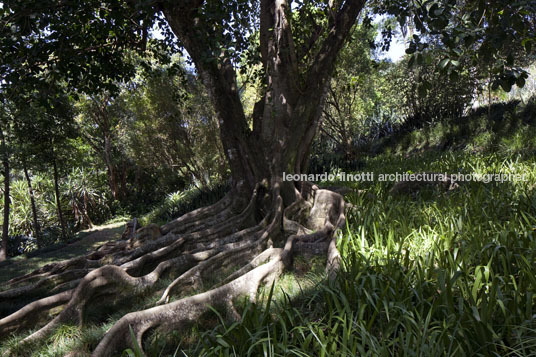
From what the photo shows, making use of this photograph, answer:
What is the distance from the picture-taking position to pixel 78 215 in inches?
575

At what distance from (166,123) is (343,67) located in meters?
6.67

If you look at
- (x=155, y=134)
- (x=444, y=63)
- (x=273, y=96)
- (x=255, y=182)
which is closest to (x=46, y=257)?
(x=155, y=134)

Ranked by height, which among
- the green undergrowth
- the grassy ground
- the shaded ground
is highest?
the green undergrowth

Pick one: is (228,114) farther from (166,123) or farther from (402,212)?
(166,123)

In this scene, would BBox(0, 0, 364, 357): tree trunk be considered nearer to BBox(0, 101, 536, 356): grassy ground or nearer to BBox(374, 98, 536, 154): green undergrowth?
BBox(0, 101, 536, 356): grassy ground

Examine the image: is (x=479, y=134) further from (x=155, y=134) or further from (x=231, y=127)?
(x=155, y=134)

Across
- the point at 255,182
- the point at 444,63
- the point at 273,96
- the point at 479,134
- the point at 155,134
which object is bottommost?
the point at 255,182

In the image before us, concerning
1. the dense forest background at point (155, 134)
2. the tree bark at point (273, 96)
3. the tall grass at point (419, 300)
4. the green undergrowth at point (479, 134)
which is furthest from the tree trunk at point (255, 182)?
the green undergrowth at point (479, 134)

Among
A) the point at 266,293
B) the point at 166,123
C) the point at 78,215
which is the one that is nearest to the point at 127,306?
the point at 266,293

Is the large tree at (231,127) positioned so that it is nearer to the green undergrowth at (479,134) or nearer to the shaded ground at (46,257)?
the shaded ground at (46,257)

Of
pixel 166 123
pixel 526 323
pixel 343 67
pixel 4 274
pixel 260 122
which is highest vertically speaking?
pixel 343 67

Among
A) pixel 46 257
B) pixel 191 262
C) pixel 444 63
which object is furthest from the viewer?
pixel 46 257

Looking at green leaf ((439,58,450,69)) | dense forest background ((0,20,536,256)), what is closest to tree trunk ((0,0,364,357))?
dense forest background ((0,20,536,256))

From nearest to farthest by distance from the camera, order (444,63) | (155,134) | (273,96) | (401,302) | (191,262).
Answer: (401,302), (444,63), (191,262), (273,96), (155,134)
